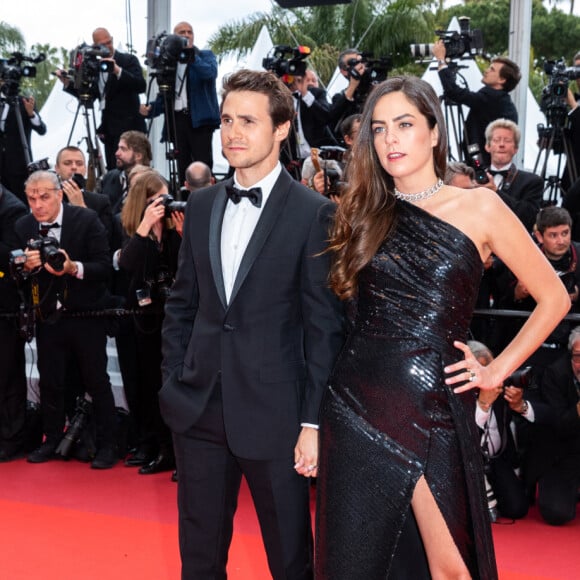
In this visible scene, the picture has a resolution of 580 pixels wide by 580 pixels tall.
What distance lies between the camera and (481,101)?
6.43m

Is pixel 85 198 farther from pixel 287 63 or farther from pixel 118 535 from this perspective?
pixel 118 535

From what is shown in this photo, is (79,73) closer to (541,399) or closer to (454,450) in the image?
(541,399)

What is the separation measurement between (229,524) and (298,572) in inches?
9.1

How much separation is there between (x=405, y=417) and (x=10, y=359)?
3977 millimetres

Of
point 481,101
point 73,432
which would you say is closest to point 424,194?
point 73,432

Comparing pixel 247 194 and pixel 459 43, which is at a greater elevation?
pixel 459 43

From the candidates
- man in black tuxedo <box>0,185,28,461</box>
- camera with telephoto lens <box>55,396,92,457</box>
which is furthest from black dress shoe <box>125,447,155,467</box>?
man in black tuxedo <box>0,185,28,461</box>

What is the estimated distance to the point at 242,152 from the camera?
2518 mm

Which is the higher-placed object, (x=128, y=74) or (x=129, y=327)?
(x=128, y=74)

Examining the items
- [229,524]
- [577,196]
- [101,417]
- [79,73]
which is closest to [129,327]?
[101,417]

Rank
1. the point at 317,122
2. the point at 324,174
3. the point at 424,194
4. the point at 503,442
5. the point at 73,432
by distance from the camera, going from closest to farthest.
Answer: the point at 424,194
the point at 503,442
the point at 324,174
the point at 73,432
the point at 317,122

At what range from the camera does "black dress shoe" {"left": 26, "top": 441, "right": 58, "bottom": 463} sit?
5.64m

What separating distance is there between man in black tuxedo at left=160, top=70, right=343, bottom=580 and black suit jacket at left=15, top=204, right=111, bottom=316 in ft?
9.86

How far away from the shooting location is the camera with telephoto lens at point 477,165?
17.9 ft
